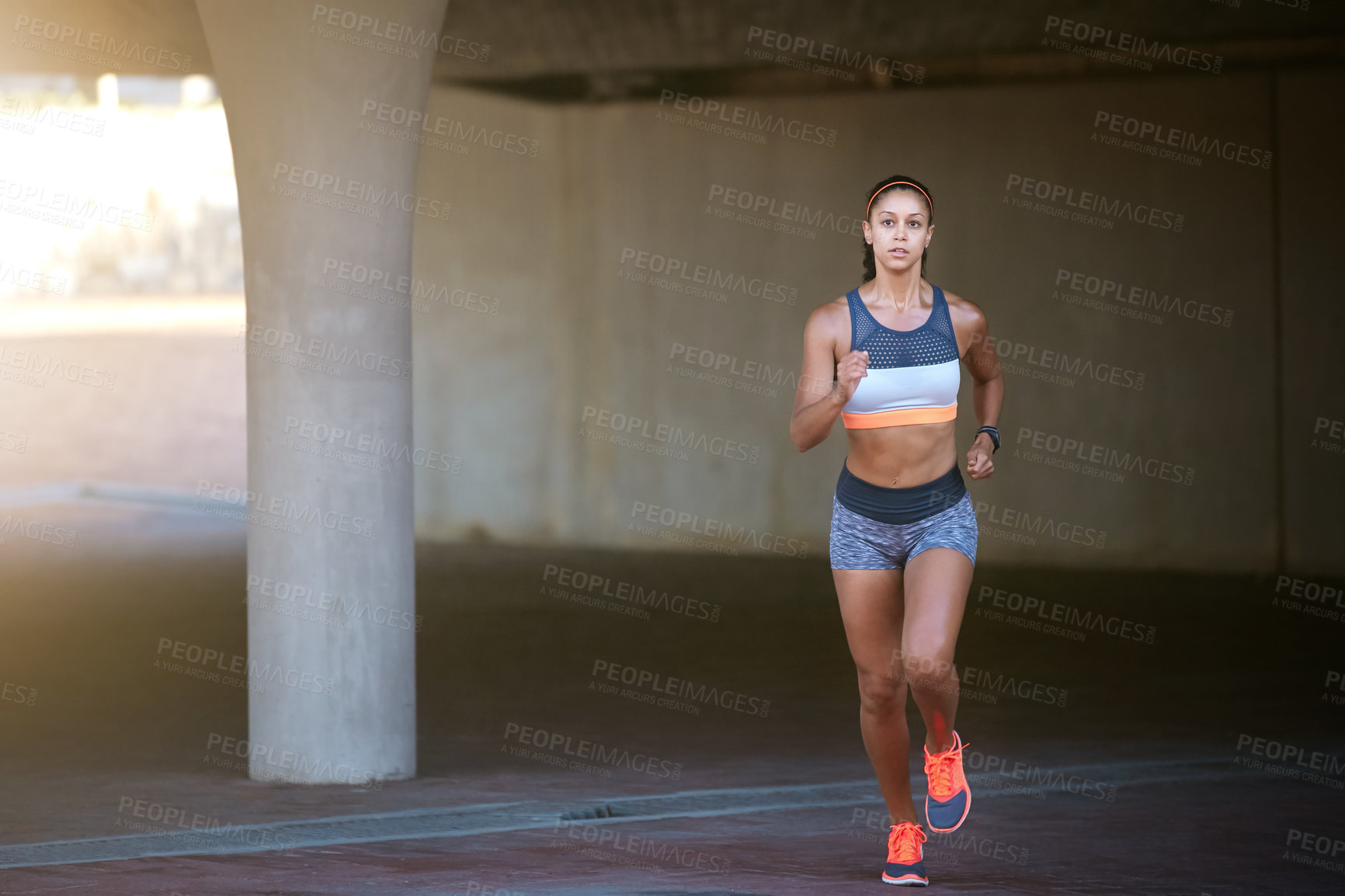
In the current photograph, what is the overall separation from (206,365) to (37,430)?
561 cm

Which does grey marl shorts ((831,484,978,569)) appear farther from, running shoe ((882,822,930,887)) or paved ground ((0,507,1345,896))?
paved ground ((0,507,1345,896))

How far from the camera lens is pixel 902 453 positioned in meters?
5.84

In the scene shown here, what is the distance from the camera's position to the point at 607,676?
1150 centimetres

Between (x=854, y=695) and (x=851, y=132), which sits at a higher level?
(x=851, y=132)

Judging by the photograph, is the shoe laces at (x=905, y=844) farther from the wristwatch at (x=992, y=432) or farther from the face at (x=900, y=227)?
the face at (x=900, y=227)

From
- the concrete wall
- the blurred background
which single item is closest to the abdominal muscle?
the blurred background

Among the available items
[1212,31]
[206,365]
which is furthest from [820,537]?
[206,365]

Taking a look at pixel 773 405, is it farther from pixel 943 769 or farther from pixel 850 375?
pixel 850 375

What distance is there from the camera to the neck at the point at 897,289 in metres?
5.92

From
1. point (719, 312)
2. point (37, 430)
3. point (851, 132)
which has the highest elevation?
point (851, 132)

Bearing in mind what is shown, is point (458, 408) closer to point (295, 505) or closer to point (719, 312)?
point (719, 312)

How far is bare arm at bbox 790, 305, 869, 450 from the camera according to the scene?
5.45 m

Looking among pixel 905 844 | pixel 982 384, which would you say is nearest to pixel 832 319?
pixel 982 384

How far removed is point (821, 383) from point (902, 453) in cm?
38
